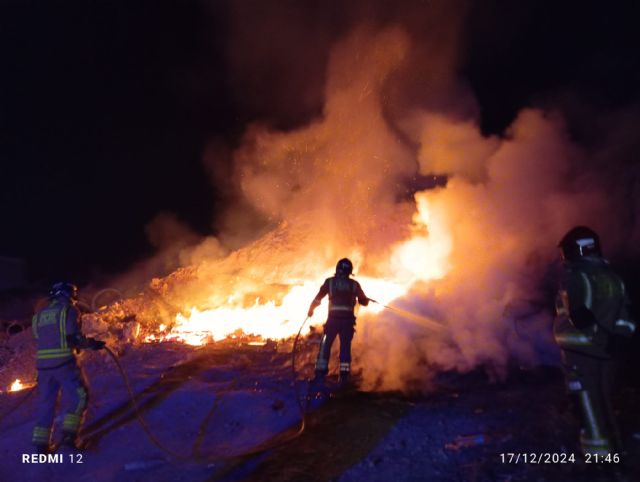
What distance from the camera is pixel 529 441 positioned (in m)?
4.56

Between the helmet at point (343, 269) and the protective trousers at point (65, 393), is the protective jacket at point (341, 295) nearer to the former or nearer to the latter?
the helmet at point (343, 269)

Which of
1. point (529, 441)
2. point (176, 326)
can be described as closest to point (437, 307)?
point (529, 441)

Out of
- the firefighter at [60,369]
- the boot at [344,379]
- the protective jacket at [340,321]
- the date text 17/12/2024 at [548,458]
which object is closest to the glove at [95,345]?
the firefighter at [60,369]

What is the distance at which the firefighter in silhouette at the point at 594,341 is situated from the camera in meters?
3.96

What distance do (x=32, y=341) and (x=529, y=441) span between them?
9625mm

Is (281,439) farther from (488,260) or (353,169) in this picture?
(353,169)

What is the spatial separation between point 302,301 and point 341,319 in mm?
4543

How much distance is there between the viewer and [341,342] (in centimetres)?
716

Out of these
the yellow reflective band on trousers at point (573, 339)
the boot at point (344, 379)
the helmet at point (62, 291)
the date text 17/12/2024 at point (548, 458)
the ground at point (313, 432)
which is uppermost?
the helmet at point (62, 291)

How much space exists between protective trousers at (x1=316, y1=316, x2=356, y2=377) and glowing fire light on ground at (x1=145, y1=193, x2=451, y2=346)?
2.45 m

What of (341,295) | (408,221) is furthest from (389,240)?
(341,295)

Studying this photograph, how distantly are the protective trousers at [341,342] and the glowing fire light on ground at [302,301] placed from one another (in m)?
2.45

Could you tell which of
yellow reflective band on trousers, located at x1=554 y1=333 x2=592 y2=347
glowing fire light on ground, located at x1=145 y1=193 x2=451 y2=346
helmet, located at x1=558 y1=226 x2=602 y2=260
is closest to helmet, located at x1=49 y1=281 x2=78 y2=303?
glowing fire light on ground, located at x1=145 y1=193 x2=451 y2=346

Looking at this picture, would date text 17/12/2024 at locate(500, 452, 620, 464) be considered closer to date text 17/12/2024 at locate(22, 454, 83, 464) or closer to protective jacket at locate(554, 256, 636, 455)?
protective jacket at locate(554, 256, 636, 455)
